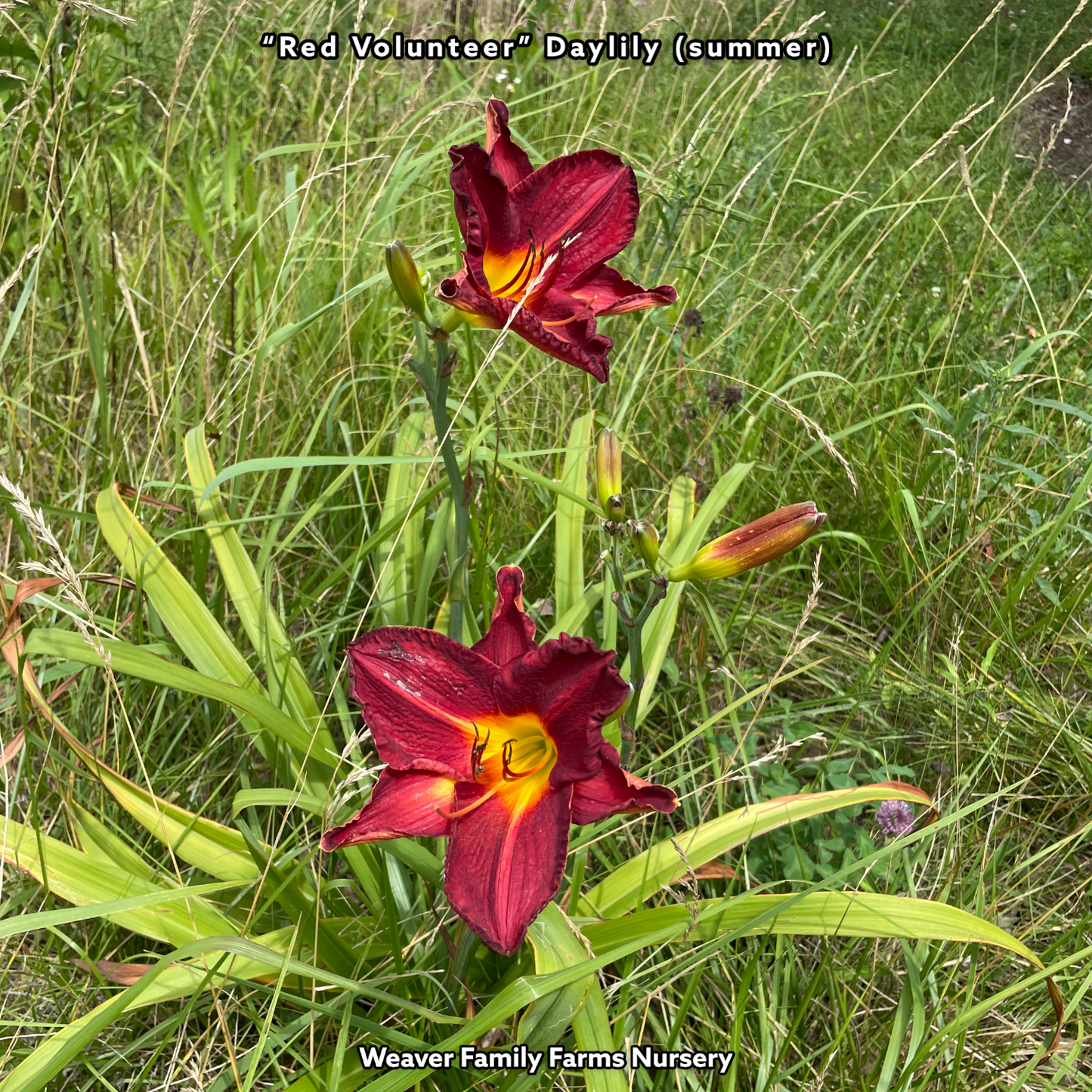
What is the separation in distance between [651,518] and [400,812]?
1171mm

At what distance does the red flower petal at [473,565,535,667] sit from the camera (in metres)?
1.14

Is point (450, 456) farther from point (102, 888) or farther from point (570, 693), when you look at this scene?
point (102, 888)

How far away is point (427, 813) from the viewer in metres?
1.11

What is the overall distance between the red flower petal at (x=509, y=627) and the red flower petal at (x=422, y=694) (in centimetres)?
3

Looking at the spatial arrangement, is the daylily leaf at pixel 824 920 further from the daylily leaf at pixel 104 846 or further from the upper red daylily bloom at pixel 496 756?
the daylily leaf at pixel 104 846

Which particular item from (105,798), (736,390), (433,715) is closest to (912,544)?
(736,390)

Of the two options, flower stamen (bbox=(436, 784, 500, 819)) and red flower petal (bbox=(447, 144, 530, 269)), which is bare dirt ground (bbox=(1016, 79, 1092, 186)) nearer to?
red flower petal (bbox=(447, 144, 530, 269))

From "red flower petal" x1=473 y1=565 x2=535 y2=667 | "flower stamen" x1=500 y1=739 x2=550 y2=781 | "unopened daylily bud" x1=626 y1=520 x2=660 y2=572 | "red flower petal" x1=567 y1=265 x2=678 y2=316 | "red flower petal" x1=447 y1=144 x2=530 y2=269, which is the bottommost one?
"flower stamen" x1=500 y1=739 x2=550 y2=781

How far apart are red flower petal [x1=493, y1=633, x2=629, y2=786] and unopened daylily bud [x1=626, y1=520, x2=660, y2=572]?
262 millimetres

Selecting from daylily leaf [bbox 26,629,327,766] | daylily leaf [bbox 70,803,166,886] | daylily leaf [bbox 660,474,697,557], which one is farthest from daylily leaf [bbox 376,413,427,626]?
daylily leaf [bbox 70,803,166,886]

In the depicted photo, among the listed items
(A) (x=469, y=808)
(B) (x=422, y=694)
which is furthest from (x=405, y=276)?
(A) (x=469, y=808)

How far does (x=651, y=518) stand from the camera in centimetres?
214

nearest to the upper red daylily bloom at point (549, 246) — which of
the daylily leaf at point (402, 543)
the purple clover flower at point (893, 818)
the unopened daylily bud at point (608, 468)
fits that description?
the unopened daylily bud at point (608, 468)

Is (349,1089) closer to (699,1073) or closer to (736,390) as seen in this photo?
(699,1073)
